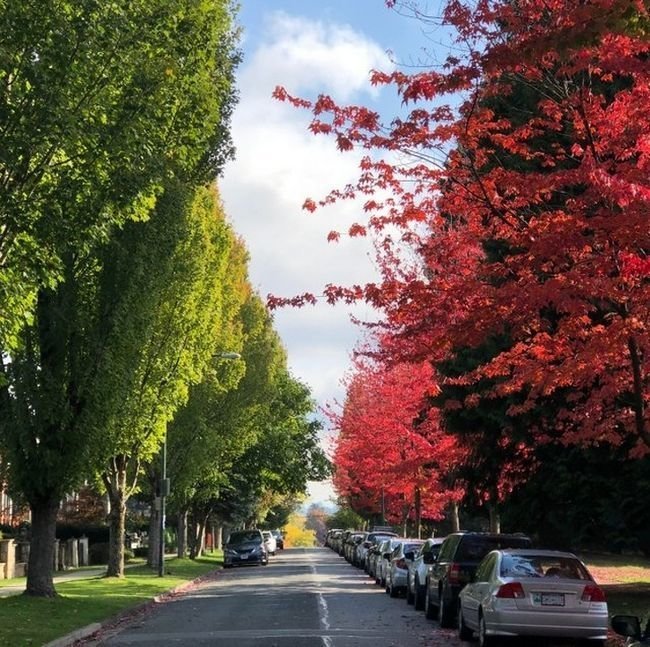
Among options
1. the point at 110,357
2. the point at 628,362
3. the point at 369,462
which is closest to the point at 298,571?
the point at 369,462

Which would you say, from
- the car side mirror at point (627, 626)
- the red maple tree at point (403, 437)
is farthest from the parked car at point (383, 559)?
the car side mirror at point (627, 626)

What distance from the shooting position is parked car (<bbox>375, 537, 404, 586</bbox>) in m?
27.1

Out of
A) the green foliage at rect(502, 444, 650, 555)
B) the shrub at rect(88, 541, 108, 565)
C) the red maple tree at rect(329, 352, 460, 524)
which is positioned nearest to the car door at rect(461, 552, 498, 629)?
the green foliage at rect(502, 444, 650, 555)

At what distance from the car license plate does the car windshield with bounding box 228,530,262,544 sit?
3375 cm

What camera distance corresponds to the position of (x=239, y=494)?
5253 centimetres

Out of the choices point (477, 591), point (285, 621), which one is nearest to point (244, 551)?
point (285, 621)

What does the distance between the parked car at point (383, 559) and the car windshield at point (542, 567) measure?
1363 centimetres

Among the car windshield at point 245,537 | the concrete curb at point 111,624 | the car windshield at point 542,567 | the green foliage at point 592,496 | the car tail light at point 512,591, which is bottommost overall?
the concrete curb at point 111,624

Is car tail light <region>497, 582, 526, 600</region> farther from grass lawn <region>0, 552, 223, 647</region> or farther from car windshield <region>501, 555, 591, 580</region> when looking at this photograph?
grass lawn <region>0, 552, 223, 647</region>

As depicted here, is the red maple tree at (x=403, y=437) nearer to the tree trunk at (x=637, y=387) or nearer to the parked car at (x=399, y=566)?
the parked car at (x=399, y=566)

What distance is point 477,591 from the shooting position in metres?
13.7

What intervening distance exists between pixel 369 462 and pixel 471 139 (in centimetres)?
2928

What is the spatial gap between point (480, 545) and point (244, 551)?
93.4 feet

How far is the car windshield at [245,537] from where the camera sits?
149 feet
